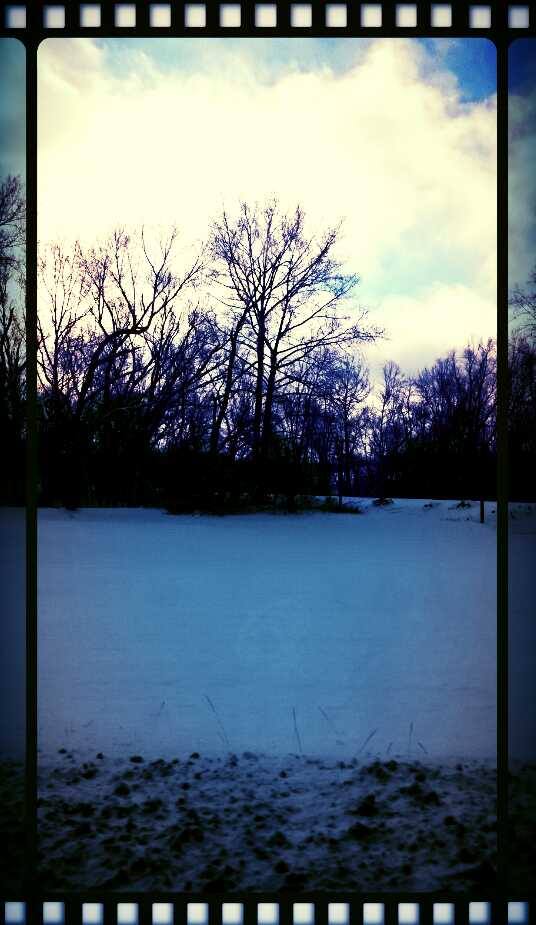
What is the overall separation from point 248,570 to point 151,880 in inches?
180

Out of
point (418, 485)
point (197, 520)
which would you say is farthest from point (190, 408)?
point (418, 485)

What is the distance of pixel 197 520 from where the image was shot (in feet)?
Result: 24.4

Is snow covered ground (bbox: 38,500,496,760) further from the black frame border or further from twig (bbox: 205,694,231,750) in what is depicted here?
the black frame border

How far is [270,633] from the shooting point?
16.1 feet

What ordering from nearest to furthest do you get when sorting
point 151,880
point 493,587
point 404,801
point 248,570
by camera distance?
point 151,880
point 404,801
point 493,587
point 248,570

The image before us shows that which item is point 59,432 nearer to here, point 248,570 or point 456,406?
point 248,570

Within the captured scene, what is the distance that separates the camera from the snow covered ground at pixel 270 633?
2770 mm
